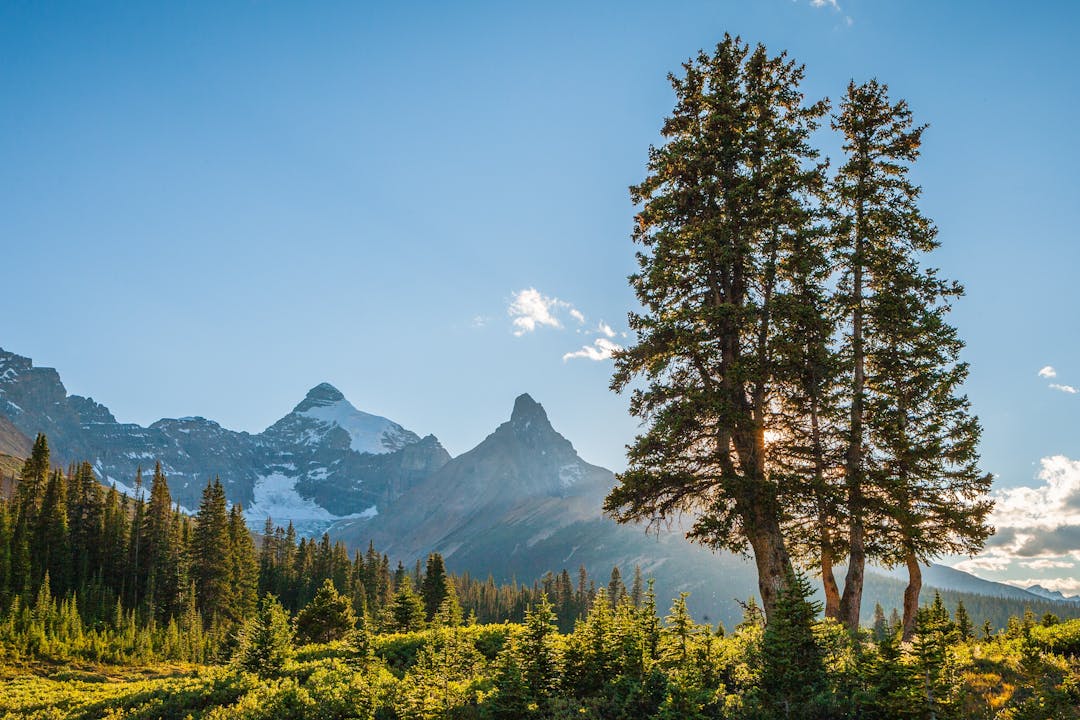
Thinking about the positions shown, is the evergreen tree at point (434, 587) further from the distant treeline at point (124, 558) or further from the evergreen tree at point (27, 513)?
the evergreen tree at point (27, 513)

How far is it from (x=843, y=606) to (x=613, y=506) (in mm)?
8029

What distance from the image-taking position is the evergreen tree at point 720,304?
16.7m

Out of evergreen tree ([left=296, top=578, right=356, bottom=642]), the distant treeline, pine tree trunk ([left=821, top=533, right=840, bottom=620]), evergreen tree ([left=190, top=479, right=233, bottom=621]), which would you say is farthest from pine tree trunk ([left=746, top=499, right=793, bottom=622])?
evergreen tree ([left=190, top=479, right=233, bottom=621])

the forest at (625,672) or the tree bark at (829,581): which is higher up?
the tree bark at (829,581)

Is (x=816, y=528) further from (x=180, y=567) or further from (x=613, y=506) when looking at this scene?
(x=180, y=567)

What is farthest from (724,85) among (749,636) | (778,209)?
(749,636)

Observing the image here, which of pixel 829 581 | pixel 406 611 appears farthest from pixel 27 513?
pixel 829 581

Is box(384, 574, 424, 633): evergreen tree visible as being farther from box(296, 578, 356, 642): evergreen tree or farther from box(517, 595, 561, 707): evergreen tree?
box(517, 595, 561, 707): evergreen tree

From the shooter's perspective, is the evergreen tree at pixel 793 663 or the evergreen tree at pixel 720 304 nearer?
the evergreen tree at pixel 793 663

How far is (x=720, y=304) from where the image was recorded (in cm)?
1761

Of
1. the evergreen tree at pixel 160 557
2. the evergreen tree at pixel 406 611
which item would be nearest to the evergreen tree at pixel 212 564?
the evergreen tree at pixel 160 557

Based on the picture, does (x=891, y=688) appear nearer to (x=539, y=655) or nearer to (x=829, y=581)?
(x=539, y=655)

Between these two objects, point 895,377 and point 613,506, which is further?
point 895,377

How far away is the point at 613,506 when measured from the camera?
17.5m
